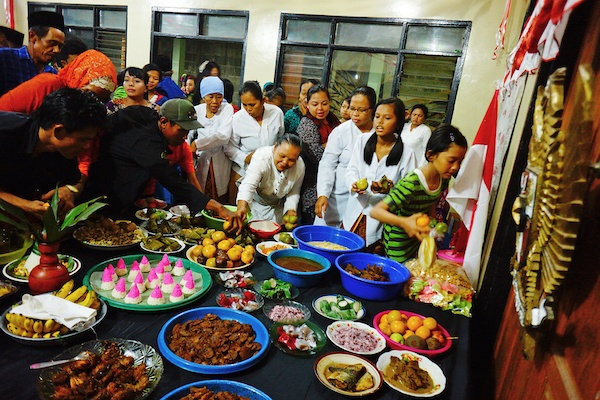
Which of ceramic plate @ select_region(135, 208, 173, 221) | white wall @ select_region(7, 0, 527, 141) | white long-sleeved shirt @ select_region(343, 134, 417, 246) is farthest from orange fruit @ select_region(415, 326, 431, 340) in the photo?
white wall @ select_region(7, 0, 527, 141)

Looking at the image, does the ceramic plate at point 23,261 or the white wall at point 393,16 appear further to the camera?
the white wall at point 393,16

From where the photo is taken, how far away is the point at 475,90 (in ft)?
17.9

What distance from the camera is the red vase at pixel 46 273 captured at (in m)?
1.50

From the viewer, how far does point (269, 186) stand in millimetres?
3105

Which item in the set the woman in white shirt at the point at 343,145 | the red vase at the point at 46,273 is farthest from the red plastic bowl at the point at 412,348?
the woman in white shirt at the point at 343,145

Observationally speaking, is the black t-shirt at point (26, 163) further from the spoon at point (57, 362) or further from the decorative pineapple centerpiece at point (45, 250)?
the spoon at point (57, 362)

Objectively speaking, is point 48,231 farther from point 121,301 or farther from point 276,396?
point 276,396

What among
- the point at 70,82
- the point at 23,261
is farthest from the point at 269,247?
the point at 70,82

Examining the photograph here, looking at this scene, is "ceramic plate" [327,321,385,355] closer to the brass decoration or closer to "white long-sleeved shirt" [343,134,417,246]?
the brass decoration

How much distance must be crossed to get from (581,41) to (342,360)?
157 centimetres

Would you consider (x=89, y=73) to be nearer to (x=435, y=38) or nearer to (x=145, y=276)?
(x=145, y=276)

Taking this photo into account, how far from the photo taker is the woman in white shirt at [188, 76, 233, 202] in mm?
4172

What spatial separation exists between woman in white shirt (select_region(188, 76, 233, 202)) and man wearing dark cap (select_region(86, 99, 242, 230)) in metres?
1.48

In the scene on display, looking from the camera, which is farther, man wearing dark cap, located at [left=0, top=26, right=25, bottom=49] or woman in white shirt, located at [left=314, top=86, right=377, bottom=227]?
man wearing dark cap, located at [left=0, top=26, right=25, bottom=49]
